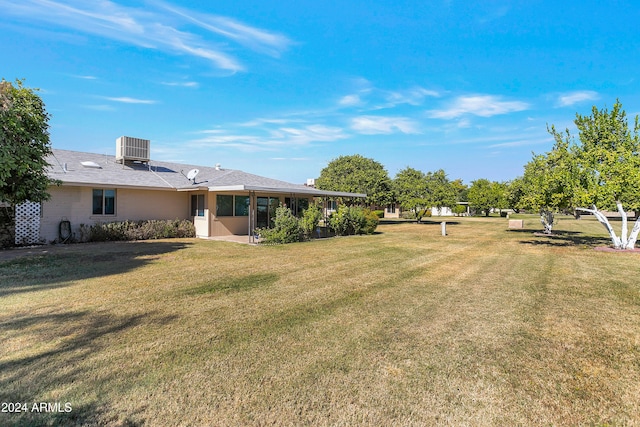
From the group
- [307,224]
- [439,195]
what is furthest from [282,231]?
[439,195]

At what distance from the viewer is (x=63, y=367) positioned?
11.0 ft

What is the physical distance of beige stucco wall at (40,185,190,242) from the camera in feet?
42.9

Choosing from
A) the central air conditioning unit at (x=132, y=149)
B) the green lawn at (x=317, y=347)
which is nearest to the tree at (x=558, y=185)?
the green lawn at (x=317, y=347)

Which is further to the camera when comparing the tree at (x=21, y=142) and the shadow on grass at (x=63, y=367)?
the tree at (x=21, y=142)

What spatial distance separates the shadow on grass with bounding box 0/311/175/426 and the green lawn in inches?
0.7

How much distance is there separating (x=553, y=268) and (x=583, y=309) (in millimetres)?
4609

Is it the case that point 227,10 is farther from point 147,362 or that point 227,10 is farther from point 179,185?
point 147,362

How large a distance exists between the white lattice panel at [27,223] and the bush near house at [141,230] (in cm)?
178

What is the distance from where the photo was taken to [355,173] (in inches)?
1283

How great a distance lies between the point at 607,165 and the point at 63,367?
17282mm

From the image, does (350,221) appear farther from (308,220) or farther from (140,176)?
(140,176)

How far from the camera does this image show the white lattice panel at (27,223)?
12227 millimetres

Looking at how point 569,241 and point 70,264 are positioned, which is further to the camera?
point 569,241

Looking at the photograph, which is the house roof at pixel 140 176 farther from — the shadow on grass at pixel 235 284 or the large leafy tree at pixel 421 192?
the large leafy tree at pixel 421 192
